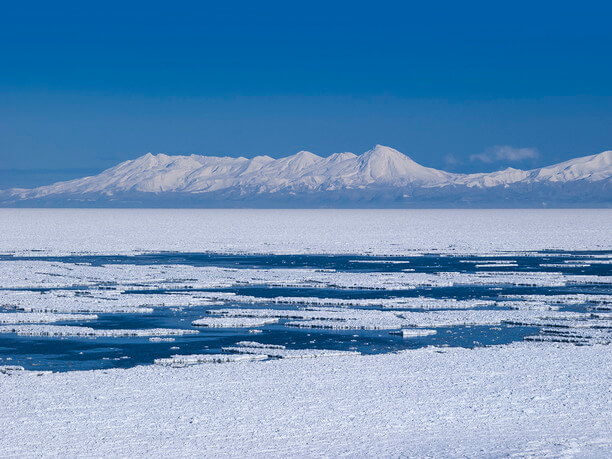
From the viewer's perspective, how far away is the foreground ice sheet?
8047 mm

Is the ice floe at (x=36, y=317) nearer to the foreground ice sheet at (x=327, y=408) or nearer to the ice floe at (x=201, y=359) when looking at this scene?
the ice floe at (x=201, y=359)

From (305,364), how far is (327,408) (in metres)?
2.27

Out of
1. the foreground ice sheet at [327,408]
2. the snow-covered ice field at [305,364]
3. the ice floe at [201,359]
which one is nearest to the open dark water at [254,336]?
the snow-covered ice field at [305,364]

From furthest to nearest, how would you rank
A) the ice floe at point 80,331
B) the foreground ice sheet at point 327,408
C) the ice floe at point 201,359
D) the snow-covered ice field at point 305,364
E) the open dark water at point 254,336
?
the ice floe at point 80,331 → the open dark water at point 254,336 → the ice floe at point 201,359 → the snow-covered ice field at point 305,364 → the foreground ice sheet at point 327,408

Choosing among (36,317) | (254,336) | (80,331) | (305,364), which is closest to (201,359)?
(305,364)

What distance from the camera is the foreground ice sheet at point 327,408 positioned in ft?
26.4

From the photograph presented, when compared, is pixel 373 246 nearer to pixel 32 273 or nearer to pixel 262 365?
pixel 32 273

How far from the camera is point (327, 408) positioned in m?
9.45

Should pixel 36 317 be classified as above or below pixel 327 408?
above

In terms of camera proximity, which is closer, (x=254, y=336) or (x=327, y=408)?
(x=327, y=408)

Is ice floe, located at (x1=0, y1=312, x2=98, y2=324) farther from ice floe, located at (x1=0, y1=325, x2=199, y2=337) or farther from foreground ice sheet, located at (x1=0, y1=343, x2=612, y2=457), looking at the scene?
foreground ice sheet, located at (x1=0, y1=343, x2=612, y2=457)

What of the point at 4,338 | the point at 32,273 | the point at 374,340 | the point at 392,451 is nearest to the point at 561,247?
the point at 32,273

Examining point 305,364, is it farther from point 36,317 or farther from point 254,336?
point 36,317

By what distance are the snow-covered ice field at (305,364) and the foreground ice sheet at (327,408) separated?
0.03m
